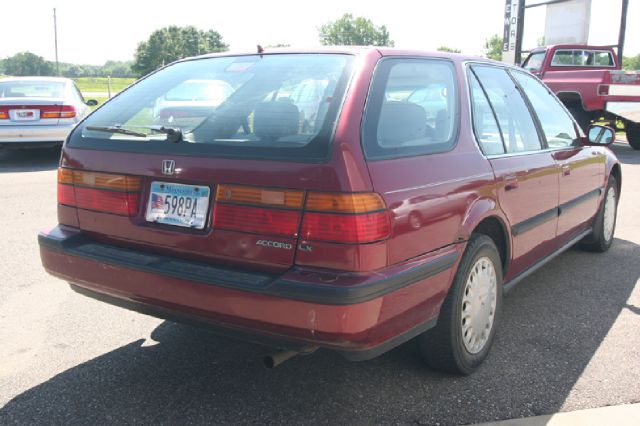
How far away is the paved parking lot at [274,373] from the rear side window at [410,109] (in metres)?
1.10

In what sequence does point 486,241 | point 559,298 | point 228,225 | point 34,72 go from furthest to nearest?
point 34,72, point 559,298, point 486,241, point 228,225

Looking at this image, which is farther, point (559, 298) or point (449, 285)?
point (559, 298)

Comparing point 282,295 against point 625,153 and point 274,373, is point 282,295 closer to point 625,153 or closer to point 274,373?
point 274,373

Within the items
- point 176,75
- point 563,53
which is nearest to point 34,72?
point 563,53

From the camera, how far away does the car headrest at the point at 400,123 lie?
263cm

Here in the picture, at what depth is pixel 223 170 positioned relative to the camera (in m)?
2.55

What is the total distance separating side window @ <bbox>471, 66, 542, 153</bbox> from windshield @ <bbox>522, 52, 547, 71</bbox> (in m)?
11.5

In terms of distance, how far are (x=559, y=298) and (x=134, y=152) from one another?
3.05m

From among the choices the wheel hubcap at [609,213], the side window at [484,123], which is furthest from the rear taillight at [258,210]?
the wheel hubcap at [609,213]

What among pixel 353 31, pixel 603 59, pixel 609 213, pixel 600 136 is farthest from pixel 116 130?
pixel 353 31

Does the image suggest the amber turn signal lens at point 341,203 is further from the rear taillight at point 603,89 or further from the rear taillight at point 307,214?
the rear taillight at point 603,89

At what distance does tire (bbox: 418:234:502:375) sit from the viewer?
2943 millimetres

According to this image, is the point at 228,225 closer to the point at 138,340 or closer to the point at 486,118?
the point at 138,340

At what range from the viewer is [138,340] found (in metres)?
3.49
